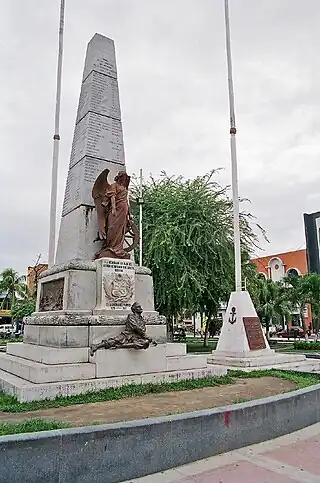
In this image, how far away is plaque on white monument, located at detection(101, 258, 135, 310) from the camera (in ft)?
25.0

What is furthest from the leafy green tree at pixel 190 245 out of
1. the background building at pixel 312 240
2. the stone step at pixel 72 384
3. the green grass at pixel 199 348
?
the background building at pixel 312 240

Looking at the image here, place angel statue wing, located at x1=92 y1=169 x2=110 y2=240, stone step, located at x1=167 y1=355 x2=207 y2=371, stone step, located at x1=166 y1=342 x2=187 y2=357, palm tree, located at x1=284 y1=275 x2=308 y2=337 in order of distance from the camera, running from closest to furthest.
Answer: stone step, located at x1=167 y1=355 x2=207 y2=371 < stone step, located at x1=166 y1=342 x2=187 y2=357 < angel statue wing, located at x1=92 y1=169 x2=110 y2=240 < palm tree, located at x1=284 y1=275 x2=308 y2=337

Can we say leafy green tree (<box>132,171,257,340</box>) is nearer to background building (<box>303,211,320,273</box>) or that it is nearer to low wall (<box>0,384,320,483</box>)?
low wall (<box>0,384,320,483</box>)

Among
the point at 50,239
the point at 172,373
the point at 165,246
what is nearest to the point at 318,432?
the point at 172,373

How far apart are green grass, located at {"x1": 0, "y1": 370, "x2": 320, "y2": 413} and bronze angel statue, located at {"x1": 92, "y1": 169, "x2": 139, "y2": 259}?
2.61 meters

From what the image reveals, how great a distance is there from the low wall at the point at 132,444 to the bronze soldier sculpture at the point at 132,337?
2730 millimetres

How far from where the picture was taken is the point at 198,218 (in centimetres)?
1922

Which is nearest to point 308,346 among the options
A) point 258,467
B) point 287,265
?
point 258,467

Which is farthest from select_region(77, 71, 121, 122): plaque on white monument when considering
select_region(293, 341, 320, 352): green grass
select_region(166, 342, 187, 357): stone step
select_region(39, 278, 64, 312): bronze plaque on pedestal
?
select_region(293, 341, 320, 352): green grass

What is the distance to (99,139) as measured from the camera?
9070 mm

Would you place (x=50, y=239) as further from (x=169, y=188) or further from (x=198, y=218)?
(x=169, y=188)

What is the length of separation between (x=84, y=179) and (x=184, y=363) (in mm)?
4195

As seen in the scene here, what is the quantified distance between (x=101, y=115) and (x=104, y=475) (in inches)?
296

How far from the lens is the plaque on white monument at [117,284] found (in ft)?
25.0
